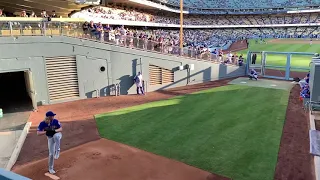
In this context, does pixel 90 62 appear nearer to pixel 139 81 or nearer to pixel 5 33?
pixel 139 81

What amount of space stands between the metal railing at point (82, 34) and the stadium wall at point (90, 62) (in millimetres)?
309

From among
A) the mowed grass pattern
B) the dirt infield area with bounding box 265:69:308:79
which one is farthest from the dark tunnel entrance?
the dirt infield area with bounding box 265:69:308:79

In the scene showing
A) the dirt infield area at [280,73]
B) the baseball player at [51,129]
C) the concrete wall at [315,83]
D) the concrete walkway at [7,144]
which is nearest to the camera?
the baseball player at [51,129]

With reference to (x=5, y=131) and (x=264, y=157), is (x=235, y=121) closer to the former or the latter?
(x=264, y=157)

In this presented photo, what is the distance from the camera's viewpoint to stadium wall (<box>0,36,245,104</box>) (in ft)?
48.8

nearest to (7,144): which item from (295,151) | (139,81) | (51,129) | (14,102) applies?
(51,129)

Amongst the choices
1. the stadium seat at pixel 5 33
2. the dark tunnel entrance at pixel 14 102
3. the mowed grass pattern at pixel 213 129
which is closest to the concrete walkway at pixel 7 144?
the dark tunnel entrance at pixel 14 102

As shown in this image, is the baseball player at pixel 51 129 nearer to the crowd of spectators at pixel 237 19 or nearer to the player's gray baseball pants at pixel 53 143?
the player's gray baseball pants at pixel 53 143

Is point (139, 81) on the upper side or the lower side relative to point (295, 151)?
upper

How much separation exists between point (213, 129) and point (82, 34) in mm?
10089

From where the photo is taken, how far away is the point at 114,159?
9.37 meters

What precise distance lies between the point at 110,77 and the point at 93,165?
31.3 feet

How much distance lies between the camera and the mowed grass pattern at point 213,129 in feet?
28.8

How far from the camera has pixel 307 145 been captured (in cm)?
973
